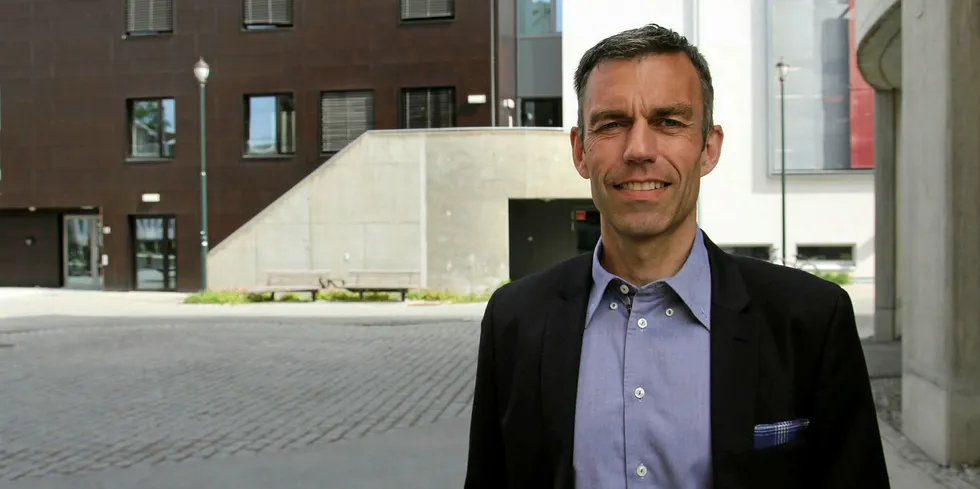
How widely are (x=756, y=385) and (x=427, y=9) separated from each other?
27.3 metres

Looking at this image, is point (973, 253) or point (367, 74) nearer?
point (973, 253)

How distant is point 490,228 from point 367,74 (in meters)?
7.21

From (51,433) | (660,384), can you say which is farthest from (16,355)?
(660,384)

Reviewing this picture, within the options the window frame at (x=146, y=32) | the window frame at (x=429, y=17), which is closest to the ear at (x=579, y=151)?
the window frame at (x=429, y=17)

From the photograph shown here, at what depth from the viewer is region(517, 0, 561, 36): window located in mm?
29812

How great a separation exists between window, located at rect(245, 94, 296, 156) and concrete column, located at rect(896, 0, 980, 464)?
24.5 m

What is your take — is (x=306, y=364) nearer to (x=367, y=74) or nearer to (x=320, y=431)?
(x=320, y=431)

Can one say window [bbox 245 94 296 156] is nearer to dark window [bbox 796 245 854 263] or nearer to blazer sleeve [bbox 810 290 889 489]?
dark window [bbox 796 245 854 263]

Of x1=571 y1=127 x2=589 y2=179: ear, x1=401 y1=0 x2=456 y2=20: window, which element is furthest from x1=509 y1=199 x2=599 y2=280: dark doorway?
x1=571 y1=127 x2=589 y2=179: ear

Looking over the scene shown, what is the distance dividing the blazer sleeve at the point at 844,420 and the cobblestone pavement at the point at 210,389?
19.9ft

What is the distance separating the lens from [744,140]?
29.3m

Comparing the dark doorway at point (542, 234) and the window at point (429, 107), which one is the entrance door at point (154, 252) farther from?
the dark doorway at point (542, 234)

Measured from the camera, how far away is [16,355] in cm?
1326

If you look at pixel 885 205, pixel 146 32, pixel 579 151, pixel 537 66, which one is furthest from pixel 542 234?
pixel 579 151
